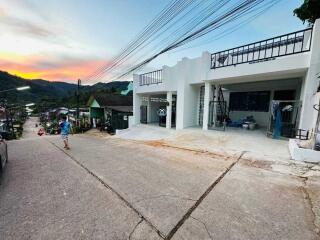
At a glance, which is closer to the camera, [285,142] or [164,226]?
[164,226]

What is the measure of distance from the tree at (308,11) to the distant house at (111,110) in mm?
15294

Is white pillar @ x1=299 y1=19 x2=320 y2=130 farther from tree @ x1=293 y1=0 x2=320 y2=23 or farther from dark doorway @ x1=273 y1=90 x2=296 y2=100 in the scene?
dark doorway @ x1=273 y1=90 x2=296 y2=100

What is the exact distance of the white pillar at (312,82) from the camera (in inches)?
246

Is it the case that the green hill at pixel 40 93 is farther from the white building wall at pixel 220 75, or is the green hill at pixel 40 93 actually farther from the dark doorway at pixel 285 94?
the dark doorway at pixel 285 94

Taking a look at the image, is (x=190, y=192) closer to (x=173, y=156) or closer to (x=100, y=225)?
(x=100, y=225)

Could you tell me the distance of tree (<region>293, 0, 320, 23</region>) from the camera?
8.78m

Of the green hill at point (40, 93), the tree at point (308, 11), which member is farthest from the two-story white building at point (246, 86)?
the green hill at point (40, 93)

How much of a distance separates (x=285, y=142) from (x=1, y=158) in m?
10.0

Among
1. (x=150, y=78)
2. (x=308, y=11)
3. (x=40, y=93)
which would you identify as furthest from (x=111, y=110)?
(x=40, y=93)

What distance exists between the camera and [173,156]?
6.23 meters

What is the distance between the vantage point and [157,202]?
3033mm

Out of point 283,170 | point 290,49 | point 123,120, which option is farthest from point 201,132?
point 123,120

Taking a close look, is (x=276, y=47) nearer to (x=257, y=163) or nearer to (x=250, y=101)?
(x=250, y=101)

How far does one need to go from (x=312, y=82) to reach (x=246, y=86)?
6.20m
